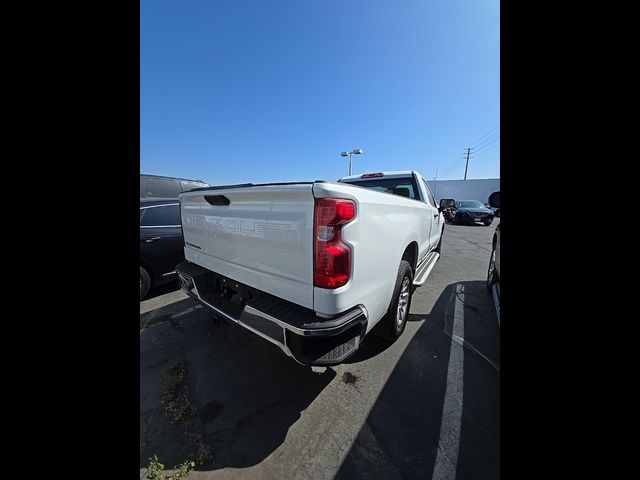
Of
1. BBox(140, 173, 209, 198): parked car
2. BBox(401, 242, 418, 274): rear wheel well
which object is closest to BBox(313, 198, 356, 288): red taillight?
BBox(401, 242, 418, 274): rear wheel well

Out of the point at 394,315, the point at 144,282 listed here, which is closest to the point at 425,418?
the point at 394,315

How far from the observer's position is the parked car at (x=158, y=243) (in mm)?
3906

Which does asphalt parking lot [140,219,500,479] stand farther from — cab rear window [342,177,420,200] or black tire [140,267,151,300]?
cab rear window [342,177,420,200]

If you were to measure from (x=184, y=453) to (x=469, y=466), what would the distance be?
1921 mm

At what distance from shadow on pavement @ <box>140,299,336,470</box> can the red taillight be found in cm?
121

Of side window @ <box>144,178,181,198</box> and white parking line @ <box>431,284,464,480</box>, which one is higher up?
side window @ <box>144,178,181,198</box>

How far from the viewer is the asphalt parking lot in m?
1.47

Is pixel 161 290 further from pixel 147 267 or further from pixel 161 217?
pixel 161 217
